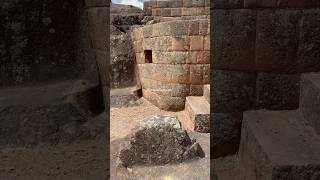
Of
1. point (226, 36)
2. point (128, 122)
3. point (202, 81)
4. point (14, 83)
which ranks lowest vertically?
point (128, 122)

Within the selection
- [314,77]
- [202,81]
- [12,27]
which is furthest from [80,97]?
[202,81]

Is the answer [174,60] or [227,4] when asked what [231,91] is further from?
[174,60]

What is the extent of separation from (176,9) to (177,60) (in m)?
5.33

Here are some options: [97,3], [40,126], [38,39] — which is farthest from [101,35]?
[40,126]

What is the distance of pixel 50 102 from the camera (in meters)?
2.98

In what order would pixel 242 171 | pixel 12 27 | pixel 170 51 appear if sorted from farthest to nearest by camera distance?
pixel 170 51
pixel 12 27
pixel 242 171

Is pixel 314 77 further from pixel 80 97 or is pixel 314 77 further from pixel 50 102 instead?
pixel 50 102

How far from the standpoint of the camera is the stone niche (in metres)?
3.14

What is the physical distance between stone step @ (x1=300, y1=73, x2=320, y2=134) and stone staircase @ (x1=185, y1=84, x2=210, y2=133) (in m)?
4.95

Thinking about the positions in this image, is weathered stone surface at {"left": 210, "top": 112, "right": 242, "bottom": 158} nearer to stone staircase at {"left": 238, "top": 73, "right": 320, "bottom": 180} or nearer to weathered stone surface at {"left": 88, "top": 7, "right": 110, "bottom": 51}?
stone staircase at {"left": 238, "top": 73, "right": 320, "bottom": 180}

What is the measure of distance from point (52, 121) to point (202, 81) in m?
6.10

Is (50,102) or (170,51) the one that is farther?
(170,51)

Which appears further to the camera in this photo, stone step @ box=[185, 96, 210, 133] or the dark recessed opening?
the dark recessed opening

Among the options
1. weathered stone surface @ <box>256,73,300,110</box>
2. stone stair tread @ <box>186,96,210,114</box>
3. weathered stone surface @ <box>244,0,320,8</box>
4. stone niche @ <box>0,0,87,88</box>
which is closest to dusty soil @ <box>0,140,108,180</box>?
stone niche @ <box>0,0,87,88</box>
